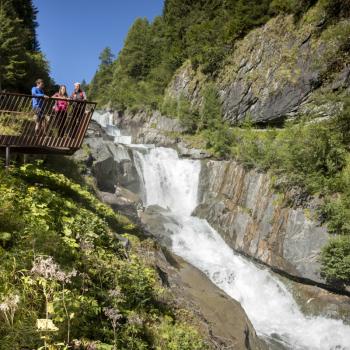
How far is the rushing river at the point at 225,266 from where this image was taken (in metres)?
11.9

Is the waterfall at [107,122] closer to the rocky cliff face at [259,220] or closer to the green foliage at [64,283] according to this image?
the rocky cliff face at [259,220]

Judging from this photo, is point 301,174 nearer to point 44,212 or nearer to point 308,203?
point 308,203

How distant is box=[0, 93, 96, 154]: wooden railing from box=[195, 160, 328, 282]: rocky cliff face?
35.9 feet

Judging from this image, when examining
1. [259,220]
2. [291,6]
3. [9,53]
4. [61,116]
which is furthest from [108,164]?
[291,6]

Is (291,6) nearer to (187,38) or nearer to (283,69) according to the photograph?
(283,69)

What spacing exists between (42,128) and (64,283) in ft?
16.4

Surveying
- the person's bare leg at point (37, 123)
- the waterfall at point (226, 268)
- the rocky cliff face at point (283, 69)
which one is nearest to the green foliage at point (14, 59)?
the waterfall at point (226, 268)

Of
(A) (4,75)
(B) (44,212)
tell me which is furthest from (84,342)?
(A) (4,75)

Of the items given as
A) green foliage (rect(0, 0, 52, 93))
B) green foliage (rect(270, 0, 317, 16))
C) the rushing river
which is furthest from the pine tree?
green foliage (rect(270, 0, 317, 16))

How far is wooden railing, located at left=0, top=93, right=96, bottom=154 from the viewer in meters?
7.42

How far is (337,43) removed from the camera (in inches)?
768

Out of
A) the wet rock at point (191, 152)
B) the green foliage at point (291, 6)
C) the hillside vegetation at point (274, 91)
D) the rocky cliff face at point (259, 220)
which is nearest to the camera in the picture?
the rocky cliff face at point (259, 220)

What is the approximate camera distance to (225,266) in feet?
50.8

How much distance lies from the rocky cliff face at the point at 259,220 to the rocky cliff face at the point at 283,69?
5.89 meters
